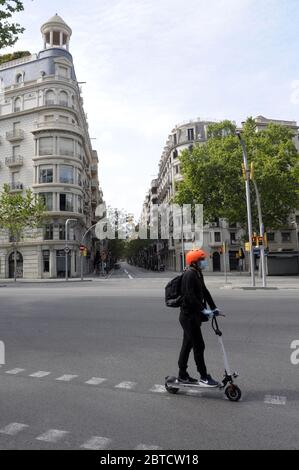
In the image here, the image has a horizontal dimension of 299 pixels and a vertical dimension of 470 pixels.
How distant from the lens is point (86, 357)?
676 centimetres

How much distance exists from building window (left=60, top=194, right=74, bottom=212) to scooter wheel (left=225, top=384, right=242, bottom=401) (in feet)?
139

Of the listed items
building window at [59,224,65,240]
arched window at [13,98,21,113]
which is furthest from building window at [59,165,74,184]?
arched window at [13,98,21,113]

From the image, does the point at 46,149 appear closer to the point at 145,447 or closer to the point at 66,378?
the point at 66,378

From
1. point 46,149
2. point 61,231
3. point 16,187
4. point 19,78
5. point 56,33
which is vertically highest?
point 56,33

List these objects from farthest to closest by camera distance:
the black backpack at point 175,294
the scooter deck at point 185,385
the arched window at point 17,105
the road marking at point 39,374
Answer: the arched window at point 17,105 → the road marking at point 39,374 → the black backpack at point 175,294 → the scooter deck at point 185,385

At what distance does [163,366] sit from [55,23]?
5241cm

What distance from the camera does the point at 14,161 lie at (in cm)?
4738

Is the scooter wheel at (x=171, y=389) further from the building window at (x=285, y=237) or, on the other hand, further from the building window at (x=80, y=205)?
the building window at (x=285, y=237)

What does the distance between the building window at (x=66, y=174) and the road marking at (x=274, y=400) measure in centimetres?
4321

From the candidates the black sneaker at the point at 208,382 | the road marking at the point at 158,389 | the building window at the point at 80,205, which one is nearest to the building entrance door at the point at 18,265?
the building window at the point at 80,205

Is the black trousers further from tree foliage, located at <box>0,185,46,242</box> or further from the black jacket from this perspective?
tree foliage, located at <box>0,185,46,242</box>

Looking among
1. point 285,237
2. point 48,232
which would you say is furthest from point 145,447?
point 285,237

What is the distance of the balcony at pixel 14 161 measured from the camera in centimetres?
4684

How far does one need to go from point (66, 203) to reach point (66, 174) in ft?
11.4
